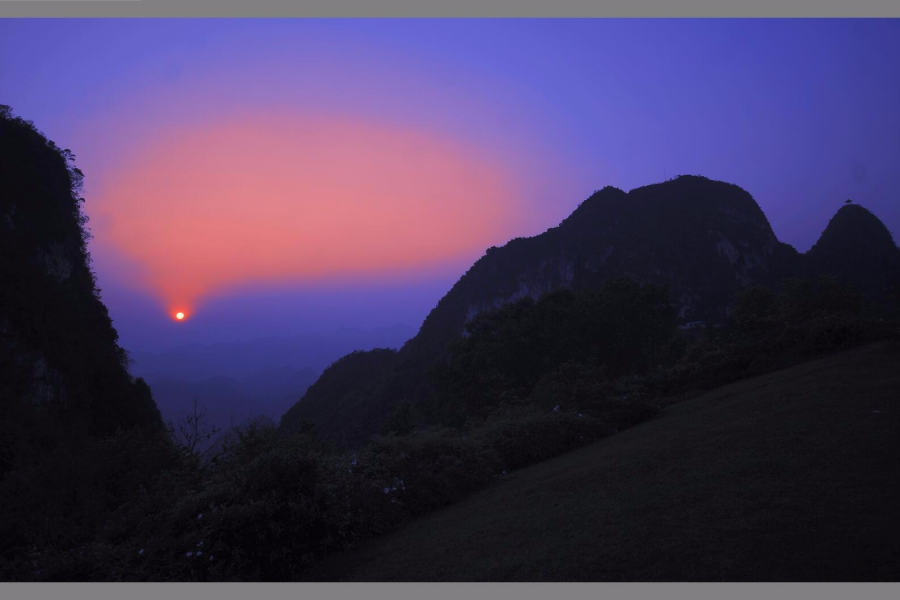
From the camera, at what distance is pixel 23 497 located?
6820 millimetres

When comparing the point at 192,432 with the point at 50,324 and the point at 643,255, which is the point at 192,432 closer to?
the point at 50,324

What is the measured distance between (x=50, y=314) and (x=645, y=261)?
8047cm

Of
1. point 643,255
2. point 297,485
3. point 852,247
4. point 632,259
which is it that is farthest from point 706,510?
point 852,247

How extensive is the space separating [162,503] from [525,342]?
17209mm

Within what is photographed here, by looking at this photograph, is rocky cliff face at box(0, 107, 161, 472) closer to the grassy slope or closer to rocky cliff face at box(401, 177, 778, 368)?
the grassy slope

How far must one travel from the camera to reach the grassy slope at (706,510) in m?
3.56

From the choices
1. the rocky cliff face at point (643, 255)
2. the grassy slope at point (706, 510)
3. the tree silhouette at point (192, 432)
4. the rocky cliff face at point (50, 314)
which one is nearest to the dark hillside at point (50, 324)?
the rocky cliff face at point (50, 314)

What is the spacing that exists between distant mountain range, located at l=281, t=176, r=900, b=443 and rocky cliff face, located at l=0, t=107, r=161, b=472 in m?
27.6

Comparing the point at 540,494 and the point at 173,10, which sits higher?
the point at 173,10

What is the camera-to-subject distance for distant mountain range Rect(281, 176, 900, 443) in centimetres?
7475

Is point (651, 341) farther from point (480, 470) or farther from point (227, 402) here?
point (227, 402)

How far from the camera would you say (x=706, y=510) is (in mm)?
4254

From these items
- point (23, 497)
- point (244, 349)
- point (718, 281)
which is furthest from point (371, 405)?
point (244, 349)

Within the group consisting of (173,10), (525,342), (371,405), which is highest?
(173,10)
